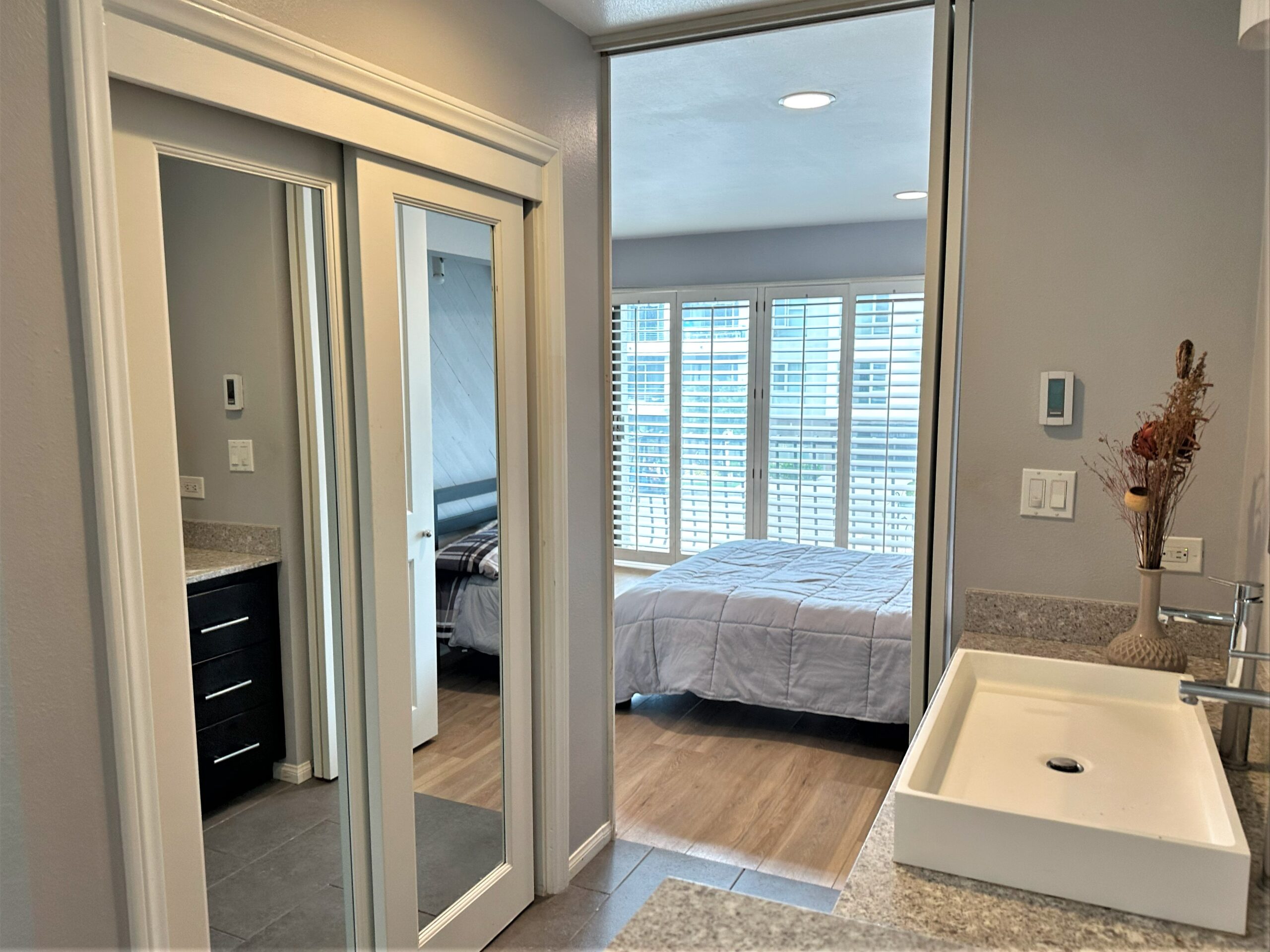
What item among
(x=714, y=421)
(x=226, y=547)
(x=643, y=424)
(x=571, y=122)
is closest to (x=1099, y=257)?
(x=571, y=122)

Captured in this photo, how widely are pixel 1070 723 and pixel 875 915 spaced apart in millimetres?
717

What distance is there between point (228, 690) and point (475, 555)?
0.71 meters

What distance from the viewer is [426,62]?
1.99 meters

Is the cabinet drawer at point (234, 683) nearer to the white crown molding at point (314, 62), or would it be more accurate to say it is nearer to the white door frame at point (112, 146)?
the white door frame at point (112, 146)

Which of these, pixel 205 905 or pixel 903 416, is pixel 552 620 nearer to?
pixel 205 905

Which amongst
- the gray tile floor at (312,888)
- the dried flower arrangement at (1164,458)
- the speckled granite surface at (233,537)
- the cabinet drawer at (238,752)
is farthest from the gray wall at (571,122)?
the dried flower arrangement at (1164,458)

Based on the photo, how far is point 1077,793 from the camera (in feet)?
4.37

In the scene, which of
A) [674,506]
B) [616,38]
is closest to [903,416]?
[674,506]

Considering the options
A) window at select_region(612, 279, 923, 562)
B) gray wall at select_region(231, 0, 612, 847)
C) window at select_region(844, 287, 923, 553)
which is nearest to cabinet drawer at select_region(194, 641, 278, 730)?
gray wall at select_region(231, 0, 612, 847)

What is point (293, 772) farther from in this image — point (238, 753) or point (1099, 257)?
point (1099, 257)

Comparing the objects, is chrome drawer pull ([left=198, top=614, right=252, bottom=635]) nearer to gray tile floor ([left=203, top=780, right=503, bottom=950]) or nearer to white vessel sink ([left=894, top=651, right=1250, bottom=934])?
gray tile floor ([left=203, top=780, right=503, bottom=950])

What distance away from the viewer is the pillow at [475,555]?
87.4 inches

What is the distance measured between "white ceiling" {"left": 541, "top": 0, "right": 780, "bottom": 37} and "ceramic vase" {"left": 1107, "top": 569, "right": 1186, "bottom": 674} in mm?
A: 1690

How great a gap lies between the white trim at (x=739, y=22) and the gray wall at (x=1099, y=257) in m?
0.32
